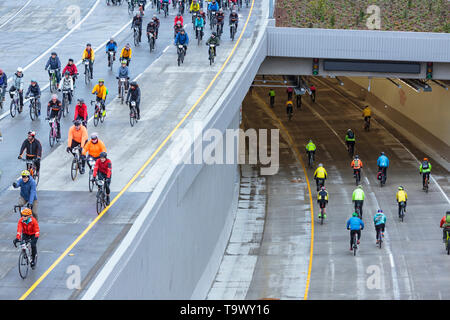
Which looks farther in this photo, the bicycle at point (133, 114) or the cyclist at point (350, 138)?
the cyclist at point (350, 138)

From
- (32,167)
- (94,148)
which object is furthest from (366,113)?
(32,167)

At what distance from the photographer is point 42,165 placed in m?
24.6

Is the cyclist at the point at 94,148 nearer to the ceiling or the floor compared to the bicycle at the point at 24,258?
nearer to the ceiling

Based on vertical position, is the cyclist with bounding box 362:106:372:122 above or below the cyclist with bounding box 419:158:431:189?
below

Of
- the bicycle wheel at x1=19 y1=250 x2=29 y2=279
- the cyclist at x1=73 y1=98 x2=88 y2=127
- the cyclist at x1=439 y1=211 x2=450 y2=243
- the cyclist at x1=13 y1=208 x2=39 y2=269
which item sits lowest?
the cyclist at x1=439 y1=211 x2=450 y2=243

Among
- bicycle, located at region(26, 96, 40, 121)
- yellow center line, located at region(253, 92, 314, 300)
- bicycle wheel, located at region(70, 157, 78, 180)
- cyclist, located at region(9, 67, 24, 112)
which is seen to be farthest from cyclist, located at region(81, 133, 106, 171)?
yellow center line, located at region(253, 92, 314, 300)

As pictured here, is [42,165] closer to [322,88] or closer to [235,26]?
[235,26]

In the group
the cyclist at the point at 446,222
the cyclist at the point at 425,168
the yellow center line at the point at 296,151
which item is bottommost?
the yellow center line at the point at 296,151

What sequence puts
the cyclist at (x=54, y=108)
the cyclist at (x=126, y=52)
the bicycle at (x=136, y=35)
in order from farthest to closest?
the bicycle at (x=136, y=35) < the cyclist at (x=126, y=52) < the cyclist at (x=54, y=108)

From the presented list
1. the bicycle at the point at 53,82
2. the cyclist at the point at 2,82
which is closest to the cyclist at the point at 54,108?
the cyclist at the point at 2,82

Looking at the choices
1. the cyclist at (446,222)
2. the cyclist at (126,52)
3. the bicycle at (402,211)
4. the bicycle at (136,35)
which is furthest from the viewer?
the bicycle at (136,35)

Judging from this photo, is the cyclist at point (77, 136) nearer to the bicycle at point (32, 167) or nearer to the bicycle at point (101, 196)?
the bicycle at point (32, 167)

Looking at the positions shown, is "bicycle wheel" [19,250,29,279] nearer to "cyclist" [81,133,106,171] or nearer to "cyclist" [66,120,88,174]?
"cyclist" [81,133,106,171]

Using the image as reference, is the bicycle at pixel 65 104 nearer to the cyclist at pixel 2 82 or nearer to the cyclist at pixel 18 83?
the cyclist at pixel 18 83
